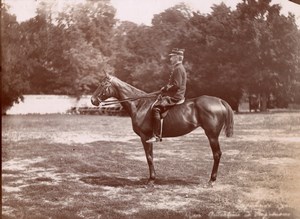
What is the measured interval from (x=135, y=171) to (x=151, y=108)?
1.85ft

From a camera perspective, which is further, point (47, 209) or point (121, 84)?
point (121, 84)

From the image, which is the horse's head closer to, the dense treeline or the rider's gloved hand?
the dense treeline

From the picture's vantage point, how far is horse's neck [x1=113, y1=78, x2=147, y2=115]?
3543 millimetres

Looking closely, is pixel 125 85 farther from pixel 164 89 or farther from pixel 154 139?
→ pixel 154 139

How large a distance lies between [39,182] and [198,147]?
138cm

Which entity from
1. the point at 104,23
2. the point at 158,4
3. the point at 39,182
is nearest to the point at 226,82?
the point at 158,4

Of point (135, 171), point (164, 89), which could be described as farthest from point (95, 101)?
point (135, 171)

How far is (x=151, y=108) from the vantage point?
11.7 ft

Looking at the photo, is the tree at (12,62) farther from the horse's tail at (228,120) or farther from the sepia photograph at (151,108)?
the horse's tail at (228,120)

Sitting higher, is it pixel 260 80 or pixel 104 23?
pixel 104 23

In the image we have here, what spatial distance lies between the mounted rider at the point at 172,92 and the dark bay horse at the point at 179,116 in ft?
0.19

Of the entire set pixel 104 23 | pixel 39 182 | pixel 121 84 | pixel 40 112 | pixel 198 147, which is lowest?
pixel 39 182

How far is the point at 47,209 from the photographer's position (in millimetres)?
3250

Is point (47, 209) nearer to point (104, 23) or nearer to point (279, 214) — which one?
point (104, 23)
